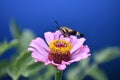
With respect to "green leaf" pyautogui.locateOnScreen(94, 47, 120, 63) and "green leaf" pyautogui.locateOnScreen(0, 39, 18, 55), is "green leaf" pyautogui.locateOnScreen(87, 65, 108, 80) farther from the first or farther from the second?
"green leaf" pyautogui.locateOnScreen(0, 39, 18, 55)

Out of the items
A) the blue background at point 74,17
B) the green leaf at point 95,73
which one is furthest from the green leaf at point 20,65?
the blue background at point 74,17

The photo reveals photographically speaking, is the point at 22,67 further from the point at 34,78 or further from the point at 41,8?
the point at 41,8

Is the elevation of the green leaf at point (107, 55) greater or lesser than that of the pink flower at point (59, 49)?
greater

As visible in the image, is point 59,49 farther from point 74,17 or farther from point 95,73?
point 74,17

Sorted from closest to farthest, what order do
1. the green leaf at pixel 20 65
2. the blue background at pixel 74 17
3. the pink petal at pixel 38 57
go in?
the pink petal at pixel 38 57, the green leaf at pixel 20 65, the blue background at pixel 74 17

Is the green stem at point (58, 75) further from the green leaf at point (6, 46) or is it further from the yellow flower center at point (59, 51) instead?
the green leaf at point (6, 46)

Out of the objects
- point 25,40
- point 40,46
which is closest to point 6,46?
point 25,40

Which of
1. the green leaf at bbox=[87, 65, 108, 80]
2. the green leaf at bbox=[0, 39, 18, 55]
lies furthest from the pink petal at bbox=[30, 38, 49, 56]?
the green leaf at bbox=[87, 65, 108, 80]
